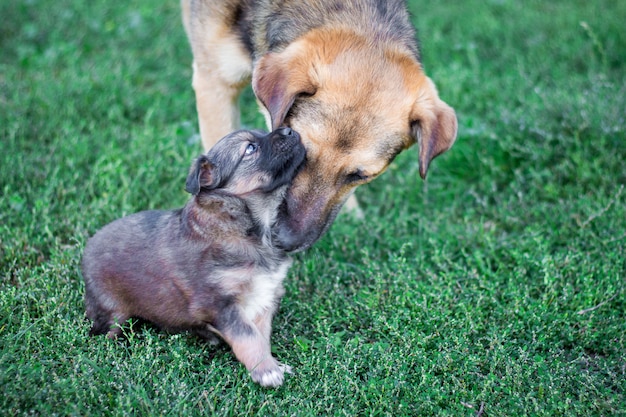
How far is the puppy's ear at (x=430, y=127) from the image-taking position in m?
3.98

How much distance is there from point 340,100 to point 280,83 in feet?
1.26

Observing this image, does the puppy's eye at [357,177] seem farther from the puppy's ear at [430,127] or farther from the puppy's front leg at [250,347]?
the puppy's front leg at [250,347]

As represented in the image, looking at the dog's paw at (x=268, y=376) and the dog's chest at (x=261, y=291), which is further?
the dog's chest at (x=261, y=291)

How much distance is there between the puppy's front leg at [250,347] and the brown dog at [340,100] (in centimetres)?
53

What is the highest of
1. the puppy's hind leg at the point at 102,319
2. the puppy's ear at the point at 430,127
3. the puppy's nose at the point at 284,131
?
the puppy's nose at the point at 284,131

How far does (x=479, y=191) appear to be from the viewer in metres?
5.79

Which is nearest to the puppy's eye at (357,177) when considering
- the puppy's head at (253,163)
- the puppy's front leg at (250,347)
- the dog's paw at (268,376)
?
the puppy's head at (253,163)

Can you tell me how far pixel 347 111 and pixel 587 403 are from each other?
2.15 meters

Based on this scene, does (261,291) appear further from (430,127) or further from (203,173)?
(430,127)

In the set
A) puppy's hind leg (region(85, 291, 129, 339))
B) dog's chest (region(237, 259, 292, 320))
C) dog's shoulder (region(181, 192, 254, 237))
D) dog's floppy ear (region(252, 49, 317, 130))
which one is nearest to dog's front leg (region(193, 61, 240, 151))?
dog's floppy ear (region(252, 49, 317, 130))

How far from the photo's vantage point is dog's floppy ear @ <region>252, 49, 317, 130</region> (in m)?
3.86

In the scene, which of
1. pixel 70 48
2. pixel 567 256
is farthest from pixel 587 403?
pixel 70 48

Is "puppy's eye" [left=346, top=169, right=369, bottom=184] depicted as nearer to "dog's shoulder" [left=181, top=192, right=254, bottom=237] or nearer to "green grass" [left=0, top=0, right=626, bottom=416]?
"dog's shoulder" [left=181, top=192, right=254, bottom=237]

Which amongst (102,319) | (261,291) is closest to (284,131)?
(261,291)
